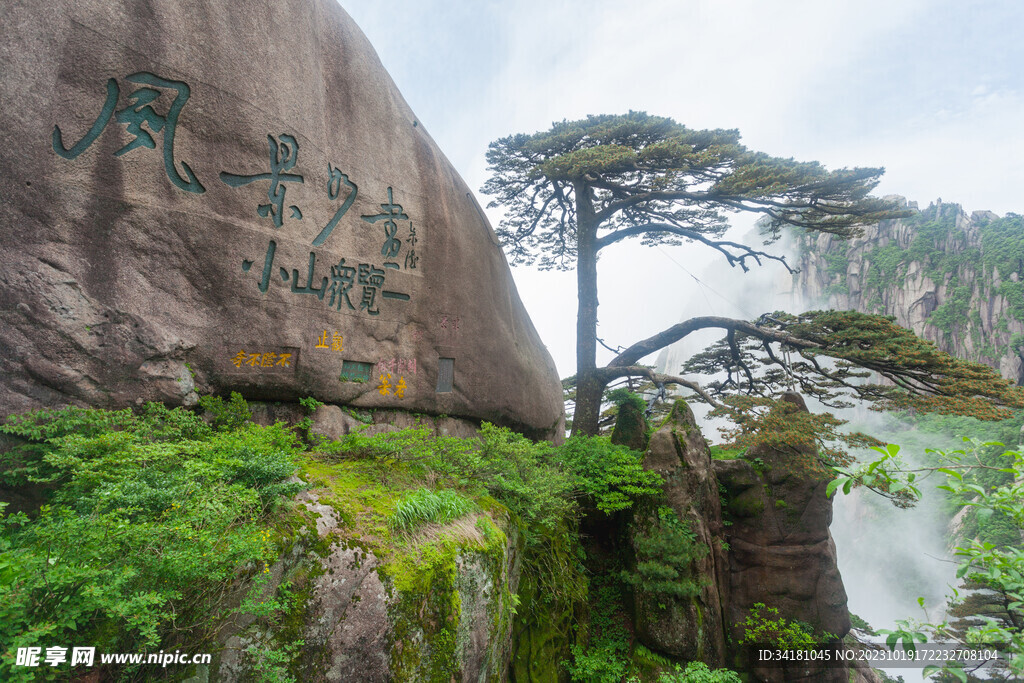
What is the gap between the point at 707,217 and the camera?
10.7 m

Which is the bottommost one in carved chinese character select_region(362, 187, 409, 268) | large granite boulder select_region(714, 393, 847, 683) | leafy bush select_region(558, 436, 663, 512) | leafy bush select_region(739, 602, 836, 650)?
leafy bush select_region(739, 602, 836, 650)

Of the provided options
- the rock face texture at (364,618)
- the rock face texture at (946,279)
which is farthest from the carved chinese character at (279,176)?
the rock face texture at (946,279)

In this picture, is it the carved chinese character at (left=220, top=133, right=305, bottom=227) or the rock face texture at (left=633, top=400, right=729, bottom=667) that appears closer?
the carved chinese character at (left=220, top=133, right=305, bottom=227)

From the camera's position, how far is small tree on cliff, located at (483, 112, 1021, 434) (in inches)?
297

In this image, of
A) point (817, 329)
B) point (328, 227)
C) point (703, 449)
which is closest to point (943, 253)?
point (817, 329)

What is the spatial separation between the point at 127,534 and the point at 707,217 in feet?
36.8

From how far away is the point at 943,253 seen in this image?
104ft

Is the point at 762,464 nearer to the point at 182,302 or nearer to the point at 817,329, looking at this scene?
the point at 817,329

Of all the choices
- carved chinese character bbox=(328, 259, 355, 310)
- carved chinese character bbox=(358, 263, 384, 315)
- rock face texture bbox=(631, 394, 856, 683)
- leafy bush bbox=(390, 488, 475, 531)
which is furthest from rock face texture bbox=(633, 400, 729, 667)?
carved chinese character bbox=(328, 259, 355, 310)

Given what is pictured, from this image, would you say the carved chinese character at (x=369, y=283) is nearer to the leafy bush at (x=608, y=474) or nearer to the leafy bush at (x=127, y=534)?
the leafy bush at (x=127, y=534)

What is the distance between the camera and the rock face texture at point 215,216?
12.2 feet

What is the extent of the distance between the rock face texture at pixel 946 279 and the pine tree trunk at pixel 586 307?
72.5ft

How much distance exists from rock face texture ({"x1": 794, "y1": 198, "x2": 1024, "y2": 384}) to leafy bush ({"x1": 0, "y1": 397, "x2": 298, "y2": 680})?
98.5ft

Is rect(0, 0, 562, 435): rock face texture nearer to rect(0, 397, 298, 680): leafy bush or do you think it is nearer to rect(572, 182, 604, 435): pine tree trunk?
rect(0, 397, 298, 680): leafy bush
